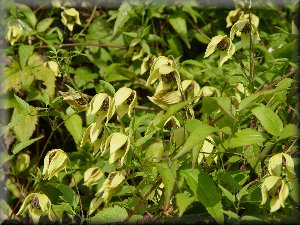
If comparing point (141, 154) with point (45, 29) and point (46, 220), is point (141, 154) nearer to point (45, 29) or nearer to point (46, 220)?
point (46, 220)

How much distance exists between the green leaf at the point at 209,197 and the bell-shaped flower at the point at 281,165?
0.12m

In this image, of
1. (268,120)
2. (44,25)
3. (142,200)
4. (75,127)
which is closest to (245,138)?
(268,120)

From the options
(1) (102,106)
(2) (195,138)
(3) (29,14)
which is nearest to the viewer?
(2) (195,138)

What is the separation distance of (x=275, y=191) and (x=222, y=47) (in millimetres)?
456

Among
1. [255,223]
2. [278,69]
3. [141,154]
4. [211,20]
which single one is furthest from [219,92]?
[211,20]

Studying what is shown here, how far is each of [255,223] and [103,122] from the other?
0.41 m

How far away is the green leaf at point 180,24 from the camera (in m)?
2.17

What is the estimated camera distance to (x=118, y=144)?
115 centimetres

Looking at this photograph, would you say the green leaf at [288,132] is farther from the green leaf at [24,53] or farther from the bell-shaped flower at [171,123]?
the green leaf at [24,53]

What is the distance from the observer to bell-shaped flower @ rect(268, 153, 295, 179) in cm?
108

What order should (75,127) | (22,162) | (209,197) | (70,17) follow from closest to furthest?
(209,197) → (75,127) → (22,162) → (70,17)

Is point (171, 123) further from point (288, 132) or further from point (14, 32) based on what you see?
point (14, 32)

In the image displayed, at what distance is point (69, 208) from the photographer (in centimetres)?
136

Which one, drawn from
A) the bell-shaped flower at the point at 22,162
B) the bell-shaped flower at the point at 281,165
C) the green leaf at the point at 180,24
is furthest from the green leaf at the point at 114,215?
the green leaf at the point at 180,24
